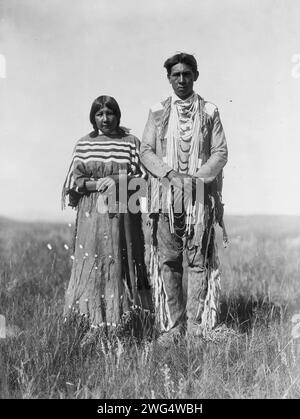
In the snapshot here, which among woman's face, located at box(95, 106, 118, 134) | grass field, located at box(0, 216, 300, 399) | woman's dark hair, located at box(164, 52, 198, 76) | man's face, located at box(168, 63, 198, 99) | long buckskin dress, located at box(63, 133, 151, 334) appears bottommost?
grass field, located at box(0, 216, 300, 399)

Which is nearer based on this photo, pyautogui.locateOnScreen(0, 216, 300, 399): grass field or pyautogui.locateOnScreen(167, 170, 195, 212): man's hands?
pyautogui.locateOnScreen(0, 216, 300, 399): grass field

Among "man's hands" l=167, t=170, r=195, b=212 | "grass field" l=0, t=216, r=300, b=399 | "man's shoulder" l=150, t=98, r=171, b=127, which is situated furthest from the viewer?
"man's shoulder" l=150, t=98, r=171, b=127

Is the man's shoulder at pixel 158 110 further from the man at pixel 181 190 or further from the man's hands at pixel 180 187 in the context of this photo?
the man's hands at pixel 180 187

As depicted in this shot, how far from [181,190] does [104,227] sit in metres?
0.64

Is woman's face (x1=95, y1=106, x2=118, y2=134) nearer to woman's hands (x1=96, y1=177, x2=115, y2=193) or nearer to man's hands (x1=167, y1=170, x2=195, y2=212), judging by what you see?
woman's hands (x1=96, y1=177, x2=115, y2=193)

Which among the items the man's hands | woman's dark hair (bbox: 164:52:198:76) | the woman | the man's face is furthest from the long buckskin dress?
woman's dark hair (bbox: 164:52:198:76)

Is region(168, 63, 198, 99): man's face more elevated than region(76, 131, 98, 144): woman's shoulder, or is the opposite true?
region(168, 63, 198, 99): man's face

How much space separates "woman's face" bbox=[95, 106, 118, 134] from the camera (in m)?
4.24
